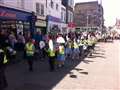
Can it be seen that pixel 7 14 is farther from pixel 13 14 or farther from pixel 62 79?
pixel 62 79

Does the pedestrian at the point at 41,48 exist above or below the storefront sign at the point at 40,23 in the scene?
below

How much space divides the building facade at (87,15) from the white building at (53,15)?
57676mm

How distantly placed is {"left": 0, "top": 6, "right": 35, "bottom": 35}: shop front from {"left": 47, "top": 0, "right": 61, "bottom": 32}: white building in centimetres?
719

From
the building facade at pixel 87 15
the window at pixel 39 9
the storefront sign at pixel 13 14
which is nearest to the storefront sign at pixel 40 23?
the window at pixel 39 9

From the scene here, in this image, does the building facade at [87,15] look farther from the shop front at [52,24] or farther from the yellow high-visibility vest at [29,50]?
the yellow high-visibility vest at [29,50]

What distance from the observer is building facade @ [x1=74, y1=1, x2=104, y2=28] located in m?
103

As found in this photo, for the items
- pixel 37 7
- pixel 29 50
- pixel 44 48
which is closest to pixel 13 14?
pixel 44 48

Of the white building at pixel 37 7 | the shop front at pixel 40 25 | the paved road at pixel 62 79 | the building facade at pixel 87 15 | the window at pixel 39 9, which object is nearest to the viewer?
the paved road at pixel 62 79

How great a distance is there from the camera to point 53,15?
40562 mm

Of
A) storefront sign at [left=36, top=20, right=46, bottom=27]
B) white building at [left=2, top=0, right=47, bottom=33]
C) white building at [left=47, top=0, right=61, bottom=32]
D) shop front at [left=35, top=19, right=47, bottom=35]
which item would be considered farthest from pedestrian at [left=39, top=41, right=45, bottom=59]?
white building at [left=47, top=0, right=61, bottom=32]

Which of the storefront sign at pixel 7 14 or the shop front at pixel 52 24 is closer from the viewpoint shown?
the storefront sign at pixel 7 14

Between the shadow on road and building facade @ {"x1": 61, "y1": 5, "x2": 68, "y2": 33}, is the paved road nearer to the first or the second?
the shadow on road

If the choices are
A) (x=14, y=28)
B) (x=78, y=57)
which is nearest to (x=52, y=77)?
(x=78, y=57)

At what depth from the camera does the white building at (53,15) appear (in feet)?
124
